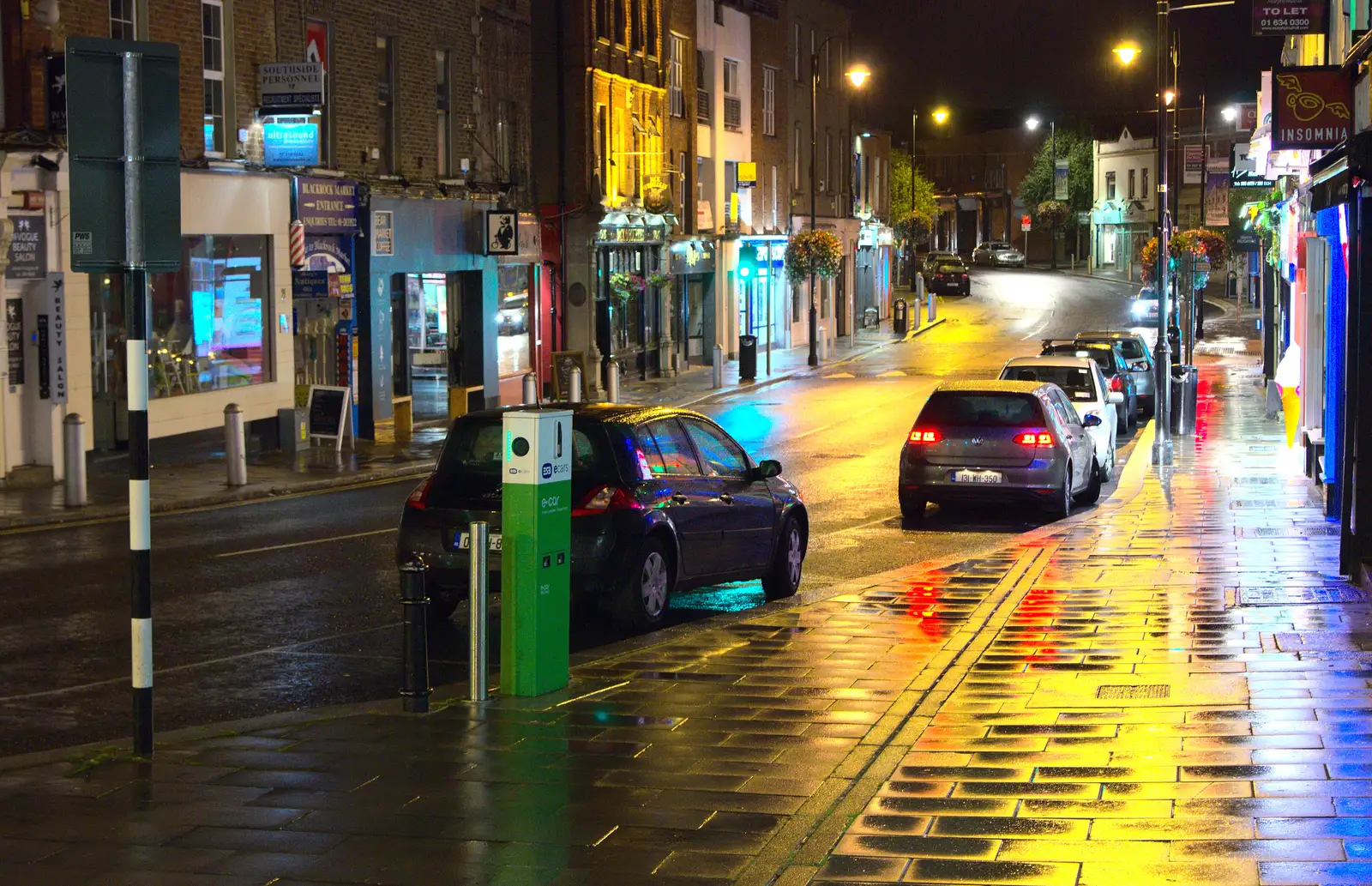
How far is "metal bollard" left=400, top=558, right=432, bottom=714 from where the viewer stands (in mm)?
9117

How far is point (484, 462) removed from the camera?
40.2ft

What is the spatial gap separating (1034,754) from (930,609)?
14.9 feet

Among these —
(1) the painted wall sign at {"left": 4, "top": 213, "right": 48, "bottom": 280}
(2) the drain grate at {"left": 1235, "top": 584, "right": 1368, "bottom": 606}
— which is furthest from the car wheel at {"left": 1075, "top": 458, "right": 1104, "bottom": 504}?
(1) the painted wall sign at {"left": 4, "top": 213, "right": 48, "bottom": 280}

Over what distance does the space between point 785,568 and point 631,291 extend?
93.8 ft

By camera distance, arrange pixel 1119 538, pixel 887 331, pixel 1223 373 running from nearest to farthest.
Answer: pixel 1119 538 < pixel 1223 373 < pixel 887 331

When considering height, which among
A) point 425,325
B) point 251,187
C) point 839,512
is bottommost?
point 839,512

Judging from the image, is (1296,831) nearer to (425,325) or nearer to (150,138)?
(150,138)

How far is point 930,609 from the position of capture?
1257 cm

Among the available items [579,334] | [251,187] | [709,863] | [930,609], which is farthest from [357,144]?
[709,863]

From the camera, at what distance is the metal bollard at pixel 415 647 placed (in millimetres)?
9117

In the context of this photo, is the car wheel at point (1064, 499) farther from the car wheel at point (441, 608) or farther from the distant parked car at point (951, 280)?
the distant parked car at point (951, 280)

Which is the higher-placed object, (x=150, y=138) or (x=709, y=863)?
(x=150, y=138)

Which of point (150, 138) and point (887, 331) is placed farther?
point (887, 331)

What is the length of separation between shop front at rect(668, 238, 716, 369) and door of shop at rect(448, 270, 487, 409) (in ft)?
39.6
